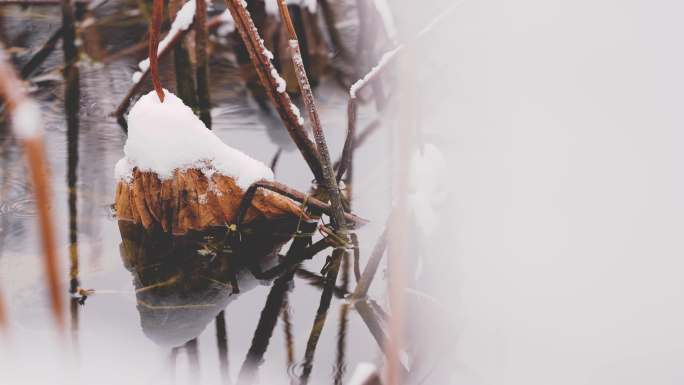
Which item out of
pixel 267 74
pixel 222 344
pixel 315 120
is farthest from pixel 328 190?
pixel 222 344

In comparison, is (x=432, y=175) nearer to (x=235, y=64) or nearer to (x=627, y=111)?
(x=627, y=111)

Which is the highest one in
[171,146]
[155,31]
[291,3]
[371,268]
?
[291,3]

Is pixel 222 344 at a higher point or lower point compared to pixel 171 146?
lower

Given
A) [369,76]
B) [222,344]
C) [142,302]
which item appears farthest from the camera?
[369,76]

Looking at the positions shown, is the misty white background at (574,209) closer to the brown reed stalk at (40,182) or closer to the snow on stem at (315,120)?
the snow on stem at (315,120)

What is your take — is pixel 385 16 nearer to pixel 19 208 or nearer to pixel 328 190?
pixel 328 190

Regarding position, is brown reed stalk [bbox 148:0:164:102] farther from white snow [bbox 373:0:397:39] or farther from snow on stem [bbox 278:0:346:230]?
white snow [bbox 373:0:397:39]

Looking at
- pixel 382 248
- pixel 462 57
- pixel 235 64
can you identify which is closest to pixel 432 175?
pixel 382 248
